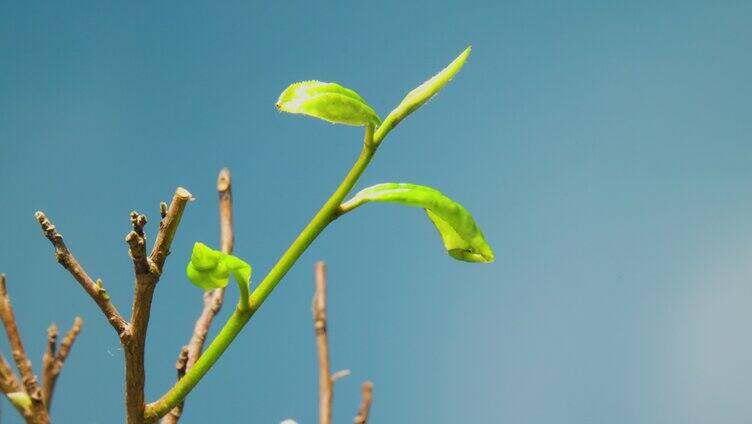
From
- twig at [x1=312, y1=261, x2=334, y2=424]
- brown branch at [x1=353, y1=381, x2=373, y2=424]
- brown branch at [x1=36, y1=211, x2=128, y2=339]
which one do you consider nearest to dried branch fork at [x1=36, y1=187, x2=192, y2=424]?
brown branch at [x1=36, y1=211, x2=128, y2=339]

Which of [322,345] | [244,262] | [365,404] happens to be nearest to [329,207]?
[244,262]

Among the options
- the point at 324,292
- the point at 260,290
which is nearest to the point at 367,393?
the point at 324,292

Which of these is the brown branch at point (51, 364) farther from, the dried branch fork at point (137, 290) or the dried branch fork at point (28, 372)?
the dried branch fork at point (137, 290)

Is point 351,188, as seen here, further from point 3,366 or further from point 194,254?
point 3,366

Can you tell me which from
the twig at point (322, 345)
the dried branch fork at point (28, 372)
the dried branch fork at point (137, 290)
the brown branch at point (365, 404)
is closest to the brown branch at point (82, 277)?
the dried branch fork at point (137, 290)

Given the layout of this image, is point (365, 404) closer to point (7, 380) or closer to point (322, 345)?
point (322, 345)
